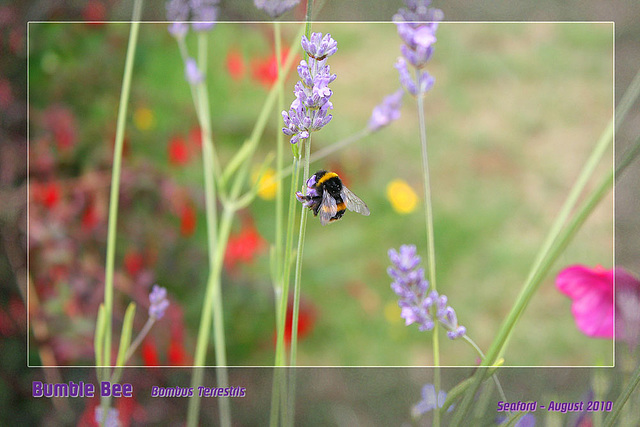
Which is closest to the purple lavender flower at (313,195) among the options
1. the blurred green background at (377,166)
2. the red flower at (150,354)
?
the blurred green background at (377,166)

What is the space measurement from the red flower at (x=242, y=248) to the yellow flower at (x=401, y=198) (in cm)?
40

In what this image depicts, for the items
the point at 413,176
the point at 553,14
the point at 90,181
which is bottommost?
the point at 90,181

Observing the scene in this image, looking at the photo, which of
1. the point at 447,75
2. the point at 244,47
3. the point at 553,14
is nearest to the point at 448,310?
the point at 553,14

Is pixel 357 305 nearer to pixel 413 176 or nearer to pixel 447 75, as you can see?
pixel 413 176

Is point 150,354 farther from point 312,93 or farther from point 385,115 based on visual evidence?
point 312,93

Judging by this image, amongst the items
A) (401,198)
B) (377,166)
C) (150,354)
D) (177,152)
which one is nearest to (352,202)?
(150,354)

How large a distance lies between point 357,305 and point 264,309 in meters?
0.31

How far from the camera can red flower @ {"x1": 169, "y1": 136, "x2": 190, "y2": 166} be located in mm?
889

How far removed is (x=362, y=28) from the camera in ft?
4.08

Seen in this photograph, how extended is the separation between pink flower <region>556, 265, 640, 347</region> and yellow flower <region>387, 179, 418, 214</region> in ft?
2.67

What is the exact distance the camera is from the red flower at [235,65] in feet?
3.26

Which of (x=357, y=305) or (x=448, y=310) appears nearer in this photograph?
(x=448, y=310)

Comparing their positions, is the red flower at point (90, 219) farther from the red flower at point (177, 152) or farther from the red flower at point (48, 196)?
the red flower at point (177, 152)

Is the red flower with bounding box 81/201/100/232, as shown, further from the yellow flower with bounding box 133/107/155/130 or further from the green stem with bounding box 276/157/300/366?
the green stem with bounding box 276/157/300/366
